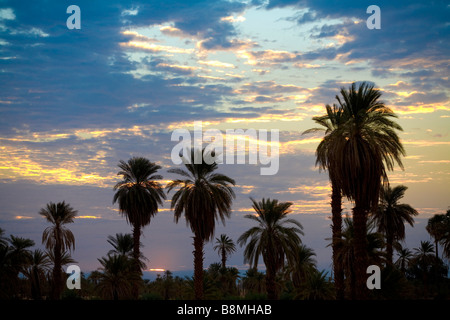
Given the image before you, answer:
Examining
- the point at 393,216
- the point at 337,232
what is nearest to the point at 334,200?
the point at 337,232

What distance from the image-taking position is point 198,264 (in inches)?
2067

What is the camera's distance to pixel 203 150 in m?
54.4

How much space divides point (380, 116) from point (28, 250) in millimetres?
47007

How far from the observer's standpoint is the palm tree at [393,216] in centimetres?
6656

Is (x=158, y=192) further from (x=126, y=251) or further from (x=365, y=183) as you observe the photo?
(x=365, y=183)

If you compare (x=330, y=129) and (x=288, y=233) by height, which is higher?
(x=330, y=129)

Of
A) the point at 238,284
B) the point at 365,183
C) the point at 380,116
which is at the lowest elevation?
the point at 238,284

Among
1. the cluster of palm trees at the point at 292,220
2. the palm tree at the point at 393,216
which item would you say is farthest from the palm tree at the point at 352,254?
the palm tree at the point at 393,216

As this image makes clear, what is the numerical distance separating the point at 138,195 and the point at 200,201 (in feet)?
46.2

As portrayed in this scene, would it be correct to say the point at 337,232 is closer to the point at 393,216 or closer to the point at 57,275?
the point at 393,216

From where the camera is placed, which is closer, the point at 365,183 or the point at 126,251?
the point at 365,183
